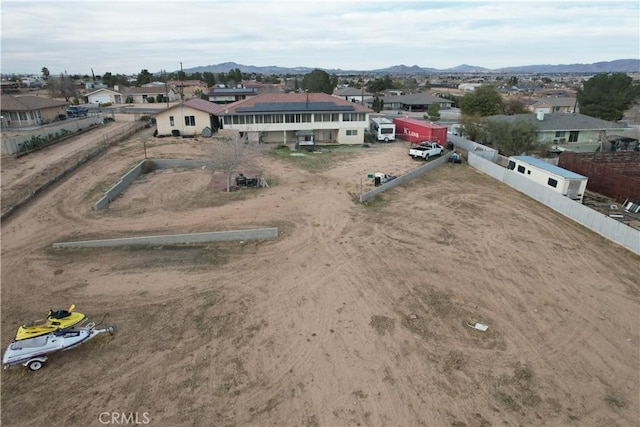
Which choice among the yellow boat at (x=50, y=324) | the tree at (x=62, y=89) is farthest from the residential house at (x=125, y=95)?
the yellow boat at (x=50, y=324)

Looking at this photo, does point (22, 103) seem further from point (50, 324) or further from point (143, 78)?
point (143, 78)

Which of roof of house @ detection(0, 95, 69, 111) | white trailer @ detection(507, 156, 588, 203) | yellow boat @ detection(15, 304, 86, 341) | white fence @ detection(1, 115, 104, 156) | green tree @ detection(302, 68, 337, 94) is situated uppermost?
green tree @ detection(302, 68, 337, 94)

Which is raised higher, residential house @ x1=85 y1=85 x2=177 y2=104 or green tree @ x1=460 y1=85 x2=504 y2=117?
residential house @ x1=85 y1=85 x2=177 y2=104

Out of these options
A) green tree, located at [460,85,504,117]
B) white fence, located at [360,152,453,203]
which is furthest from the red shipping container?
green tree, located at [460,85,504,117]

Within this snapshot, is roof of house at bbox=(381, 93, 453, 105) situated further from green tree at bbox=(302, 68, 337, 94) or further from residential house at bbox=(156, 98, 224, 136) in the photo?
residential house at bbox=(156, 98, 224, 136)

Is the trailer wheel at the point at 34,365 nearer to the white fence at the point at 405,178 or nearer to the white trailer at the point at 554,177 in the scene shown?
the white fence at the point at 405,178

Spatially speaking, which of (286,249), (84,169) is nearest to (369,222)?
(286,249)

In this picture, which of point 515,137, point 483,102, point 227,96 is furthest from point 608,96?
point 227,96
